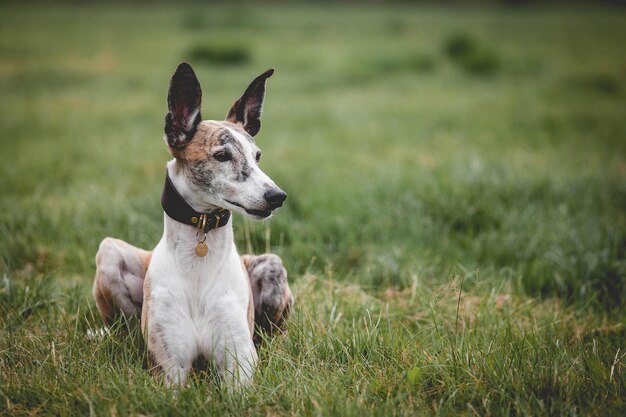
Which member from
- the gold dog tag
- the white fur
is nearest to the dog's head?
the white fur

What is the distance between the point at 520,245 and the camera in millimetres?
5301

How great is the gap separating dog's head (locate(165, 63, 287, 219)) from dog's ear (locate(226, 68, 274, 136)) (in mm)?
290

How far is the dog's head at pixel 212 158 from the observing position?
9.54 feet

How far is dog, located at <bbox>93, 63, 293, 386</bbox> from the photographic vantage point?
9.69ft

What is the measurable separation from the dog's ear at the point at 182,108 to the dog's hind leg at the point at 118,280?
0.82m

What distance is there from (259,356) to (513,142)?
7499mm

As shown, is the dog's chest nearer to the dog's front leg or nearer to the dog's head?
the dog's front leg

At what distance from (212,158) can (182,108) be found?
34 centimetres

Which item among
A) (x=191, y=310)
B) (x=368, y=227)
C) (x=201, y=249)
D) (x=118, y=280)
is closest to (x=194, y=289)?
(x=191, y=310)

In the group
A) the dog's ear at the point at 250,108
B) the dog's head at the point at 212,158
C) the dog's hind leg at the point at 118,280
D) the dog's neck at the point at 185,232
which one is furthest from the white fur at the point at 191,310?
the dog's ear at the point at 250,108

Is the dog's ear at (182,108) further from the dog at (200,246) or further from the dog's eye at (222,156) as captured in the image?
the dog's eye at (222,156)

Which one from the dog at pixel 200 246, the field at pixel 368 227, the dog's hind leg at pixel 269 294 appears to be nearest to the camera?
the field at pixel 368 227

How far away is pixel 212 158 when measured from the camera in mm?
2984

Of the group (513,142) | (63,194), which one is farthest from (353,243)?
(513,142)
